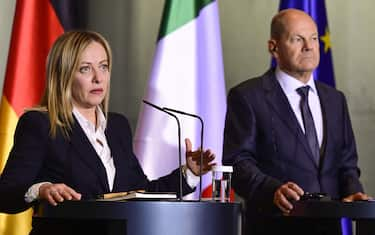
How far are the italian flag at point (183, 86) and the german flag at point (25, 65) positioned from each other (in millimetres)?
637

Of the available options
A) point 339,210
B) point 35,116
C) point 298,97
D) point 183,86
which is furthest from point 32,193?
point 183,86

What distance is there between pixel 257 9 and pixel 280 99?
1.83 meters

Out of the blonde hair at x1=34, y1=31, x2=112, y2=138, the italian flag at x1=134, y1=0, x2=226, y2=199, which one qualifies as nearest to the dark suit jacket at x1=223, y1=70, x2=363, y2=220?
the blonde hair at x1=34, y1=31, x2=112, y2=138

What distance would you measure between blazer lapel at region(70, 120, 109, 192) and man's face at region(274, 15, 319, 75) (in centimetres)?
116

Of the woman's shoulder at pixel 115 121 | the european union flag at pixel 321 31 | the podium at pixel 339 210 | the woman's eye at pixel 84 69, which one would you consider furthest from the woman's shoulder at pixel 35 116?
the european union flag at pixel 321 31

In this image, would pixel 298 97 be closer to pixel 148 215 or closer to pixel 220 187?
pixel 220 187

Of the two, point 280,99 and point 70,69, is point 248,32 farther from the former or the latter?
point 70,69

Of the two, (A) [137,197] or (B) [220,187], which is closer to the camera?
(A) [137,197]

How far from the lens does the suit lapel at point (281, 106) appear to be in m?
3.96

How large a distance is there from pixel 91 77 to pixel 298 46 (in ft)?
3.59

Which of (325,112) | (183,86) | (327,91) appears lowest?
(325,112)

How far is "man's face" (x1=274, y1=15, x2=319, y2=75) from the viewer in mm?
4105

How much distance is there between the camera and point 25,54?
16.8 feet

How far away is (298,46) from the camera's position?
4129 millimetres
